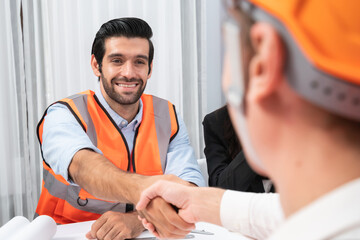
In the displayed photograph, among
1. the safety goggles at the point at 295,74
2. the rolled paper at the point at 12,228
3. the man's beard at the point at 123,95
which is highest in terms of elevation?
the safety goggles at the point at 295,74

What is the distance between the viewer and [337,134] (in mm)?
389

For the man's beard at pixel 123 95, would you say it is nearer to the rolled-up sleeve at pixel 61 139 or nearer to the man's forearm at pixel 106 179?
the rolled-up sleeve at pixel 61 139

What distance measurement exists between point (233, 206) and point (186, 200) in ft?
0.72

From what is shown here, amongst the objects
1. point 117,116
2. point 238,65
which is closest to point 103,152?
point 117,116

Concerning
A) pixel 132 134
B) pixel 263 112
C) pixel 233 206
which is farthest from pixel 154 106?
pixel 263 112

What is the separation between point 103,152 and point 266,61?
5.07 feet

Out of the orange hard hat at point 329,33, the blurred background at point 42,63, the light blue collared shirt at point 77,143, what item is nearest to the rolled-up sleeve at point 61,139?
the light blue collared shirt at point 77,143

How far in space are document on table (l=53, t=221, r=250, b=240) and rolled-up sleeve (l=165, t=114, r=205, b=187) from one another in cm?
44

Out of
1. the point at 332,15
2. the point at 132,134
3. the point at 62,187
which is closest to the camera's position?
the point at 332,15

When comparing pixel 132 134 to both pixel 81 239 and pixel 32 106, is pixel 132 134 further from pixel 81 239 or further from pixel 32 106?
pixel 32 106

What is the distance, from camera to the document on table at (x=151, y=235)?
4.29ft

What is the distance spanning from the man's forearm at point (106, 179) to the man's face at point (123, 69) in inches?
26.3

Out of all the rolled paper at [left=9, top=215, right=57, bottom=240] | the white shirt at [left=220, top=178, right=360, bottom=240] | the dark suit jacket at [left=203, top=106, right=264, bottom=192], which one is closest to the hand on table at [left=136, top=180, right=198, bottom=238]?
the rolled paper at [left=9, top=215, right=57, bottom=240]

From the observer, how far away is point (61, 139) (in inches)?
62.1
